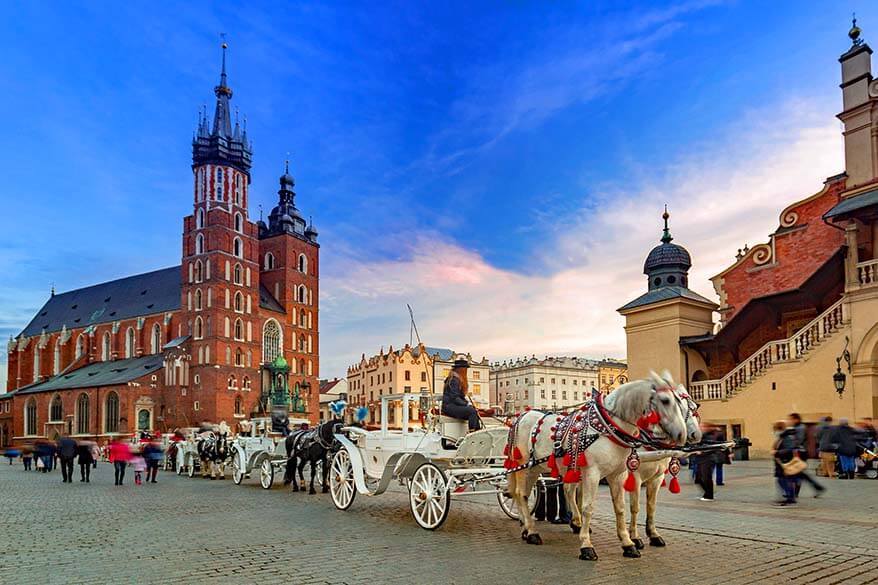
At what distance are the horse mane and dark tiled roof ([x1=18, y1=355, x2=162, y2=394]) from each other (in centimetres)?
6367

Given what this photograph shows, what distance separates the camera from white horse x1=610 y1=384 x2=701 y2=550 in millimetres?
7652

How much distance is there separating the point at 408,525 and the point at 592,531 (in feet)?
8.86

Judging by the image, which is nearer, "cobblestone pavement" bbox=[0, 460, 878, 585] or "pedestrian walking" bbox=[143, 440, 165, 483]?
"cobblestone pavement" bbox=[0, 460, 878, 585]

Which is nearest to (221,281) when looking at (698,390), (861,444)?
(698,390)

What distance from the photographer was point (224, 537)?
9305 mm

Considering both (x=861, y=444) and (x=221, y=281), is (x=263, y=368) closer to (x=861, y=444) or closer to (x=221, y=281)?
(x=221, y=281)

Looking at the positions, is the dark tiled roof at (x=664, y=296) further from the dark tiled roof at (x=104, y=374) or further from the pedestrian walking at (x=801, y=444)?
the dark tiled roof at (x=104, y=374)

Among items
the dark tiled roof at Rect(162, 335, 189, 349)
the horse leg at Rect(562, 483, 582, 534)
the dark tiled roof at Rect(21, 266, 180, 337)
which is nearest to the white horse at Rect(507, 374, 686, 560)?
the horse leg at Rect(562, 483, 582, 534)

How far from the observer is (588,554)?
751 centimetres

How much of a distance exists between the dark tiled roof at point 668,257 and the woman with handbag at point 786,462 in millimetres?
20804

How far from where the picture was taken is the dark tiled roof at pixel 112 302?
76562 millimetres

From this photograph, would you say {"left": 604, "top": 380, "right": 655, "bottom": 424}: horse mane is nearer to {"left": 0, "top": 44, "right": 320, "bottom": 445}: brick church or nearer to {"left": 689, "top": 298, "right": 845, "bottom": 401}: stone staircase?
{"left": 689, "top": 298, "right": 845, "bottom": 401}: stone staircase

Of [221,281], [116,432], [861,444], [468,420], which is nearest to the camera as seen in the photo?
[468,420]

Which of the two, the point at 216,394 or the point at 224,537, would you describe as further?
the point at 216,394
